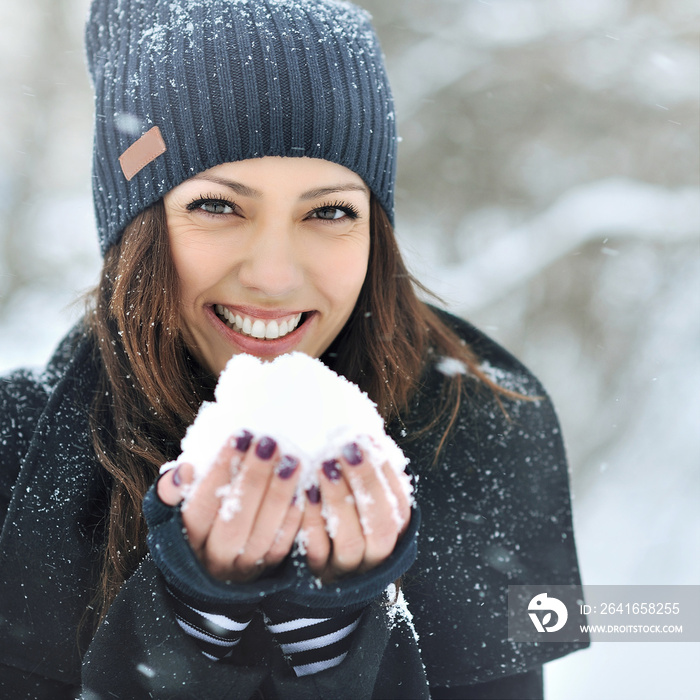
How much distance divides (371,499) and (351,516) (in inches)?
1.8

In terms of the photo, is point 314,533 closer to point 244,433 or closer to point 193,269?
point 244,433

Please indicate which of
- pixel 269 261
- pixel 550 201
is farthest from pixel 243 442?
pixel 550 201

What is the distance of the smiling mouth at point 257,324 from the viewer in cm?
163

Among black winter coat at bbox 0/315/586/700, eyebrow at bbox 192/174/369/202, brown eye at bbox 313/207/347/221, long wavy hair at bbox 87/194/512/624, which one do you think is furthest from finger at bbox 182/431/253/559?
brown eye at bbox 313/207/347/221

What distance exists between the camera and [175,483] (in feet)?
3.36

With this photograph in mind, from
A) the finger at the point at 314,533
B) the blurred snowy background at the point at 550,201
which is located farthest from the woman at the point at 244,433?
the blurred snowy background at the point at 550,201

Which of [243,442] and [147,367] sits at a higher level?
[147,367]

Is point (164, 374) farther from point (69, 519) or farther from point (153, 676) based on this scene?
point (153, 676)

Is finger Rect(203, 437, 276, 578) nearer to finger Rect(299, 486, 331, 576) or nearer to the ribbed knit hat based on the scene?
finger Rect(299, 486, 331, 576)

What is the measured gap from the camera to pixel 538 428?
2.12 metres

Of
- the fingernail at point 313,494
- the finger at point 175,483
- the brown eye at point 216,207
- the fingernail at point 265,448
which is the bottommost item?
the fingernail at point 313,494

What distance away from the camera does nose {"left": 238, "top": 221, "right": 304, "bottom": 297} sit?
1.49 metres

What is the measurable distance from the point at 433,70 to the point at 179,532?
Result: 585 centimetres

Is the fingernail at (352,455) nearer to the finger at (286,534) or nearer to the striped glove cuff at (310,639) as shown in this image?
the finger at (286,534)
